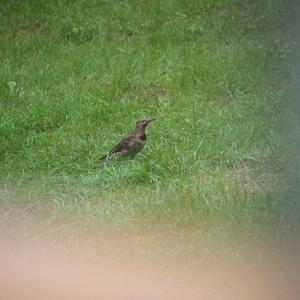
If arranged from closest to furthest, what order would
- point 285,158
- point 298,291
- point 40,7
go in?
1. point 298,291
2. point 285,158
3. point 40,7

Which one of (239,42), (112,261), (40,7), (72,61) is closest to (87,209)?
(112,261)

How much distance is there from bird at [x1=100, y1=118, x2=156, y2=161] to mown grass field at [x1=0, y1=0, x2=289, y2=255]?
0.08 metres

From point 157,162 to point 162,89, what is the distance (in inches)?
75.9

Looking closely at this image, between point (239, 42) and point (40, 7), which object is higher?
point (40, 7)

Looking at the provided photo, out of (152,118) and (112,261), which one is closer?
(112,261)

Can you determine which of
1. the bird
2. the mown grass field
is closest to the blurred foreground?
the mown grass field

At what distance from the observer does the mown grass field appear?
5562 mm

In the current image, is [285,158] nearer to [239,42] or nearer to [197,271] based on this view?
[197,271]

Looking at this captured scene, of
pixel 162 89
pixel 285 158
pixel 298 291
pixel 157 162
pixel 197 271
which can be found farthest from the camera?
pixel 162 89

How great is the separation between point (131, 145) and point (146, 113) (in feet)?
3.65

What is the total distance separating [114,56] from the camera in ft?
29.5

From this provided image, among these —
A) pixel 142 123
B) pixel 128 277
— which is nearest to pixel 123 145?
pixel 142 123

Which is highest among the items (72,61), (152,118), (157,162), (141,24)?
(141,24)

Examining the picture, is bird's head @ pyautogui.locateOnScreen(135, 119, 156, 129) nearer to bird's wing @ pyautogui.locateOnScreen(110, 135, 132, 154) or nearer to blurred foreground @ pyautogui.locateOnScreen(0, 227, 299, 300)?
bird's wing @ pyautogui.locateOnScreen(110, 135, 132, 154)
